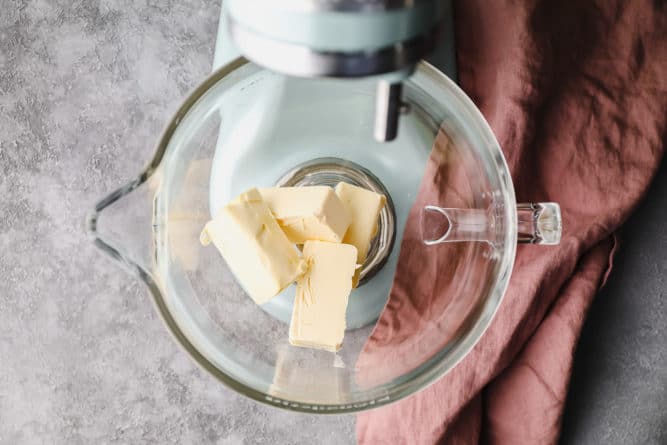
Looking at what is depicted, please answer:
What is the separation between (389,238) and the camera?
692mm

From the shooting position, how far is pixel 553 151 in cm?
74

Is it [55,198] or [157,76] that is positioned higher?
[157,76]

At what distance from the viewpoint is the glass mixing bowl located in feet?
2.02

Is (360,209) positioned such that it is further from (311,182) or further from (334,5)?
(334,5)

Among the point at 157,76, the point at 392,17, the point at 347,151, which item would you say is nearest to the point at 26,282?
the point at 157,76

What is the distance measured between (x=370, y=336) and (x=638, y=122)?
39 cm

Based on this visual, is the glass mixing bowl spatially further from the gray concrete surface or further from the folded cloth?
the gray concrete surface

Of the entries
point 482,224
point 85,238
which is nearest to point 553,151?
point 482,224

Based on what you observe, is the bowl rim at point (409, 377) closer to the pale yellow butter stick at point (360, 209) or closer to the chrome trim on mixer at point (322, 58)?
the pale yellow butter stick at point (360, 209)

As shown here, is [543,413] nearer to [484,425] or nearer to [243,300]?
[484,425]

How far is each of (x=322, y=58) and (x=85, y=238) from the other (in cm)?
68

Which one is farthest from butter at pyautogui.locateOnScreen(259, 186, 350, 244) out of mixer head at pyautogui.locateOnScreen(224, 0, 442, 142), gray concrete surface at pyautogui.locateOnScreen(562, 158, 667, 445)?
gray concrete surface at pyautogui.locateOnScreen(562, 158, 667, 445)

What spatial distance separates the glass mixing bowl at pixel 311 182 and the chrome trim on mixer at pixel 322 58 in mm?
260

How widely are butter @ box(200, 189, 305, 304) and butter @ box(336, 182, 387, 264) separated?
0.21ft
